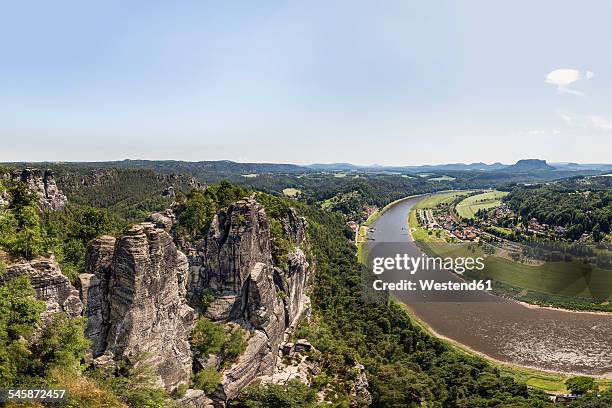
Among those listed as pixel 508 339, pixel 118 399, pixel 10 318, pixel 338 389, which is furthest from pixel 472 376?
pixel 10 318

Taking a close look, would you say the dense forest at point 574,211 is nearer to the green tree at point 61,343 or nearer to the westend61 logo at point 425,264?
the westend61 logo at point 425,264

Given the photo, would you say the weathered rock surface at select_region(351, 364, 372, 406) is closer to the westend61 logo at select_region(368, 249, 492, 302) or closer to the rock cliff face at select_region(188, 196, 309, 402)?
the rock cliff face at select_region(188, 196, 309, 402)

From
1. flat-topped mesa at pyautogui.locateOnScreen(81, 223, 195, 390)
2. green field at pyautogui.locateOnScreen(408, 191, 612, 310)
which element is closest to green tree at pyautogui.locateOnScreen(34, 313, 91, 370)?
flat-topped mesa at pyautogui.locateOnScreen(81, 223, 195, 390)

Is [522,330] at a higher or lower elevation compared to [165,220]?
lower

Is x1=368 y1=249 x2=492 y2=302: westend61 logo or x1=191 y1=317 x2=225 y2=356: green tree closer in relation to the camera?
x1=191 y1=317 x2=225 y2=356: green tree
